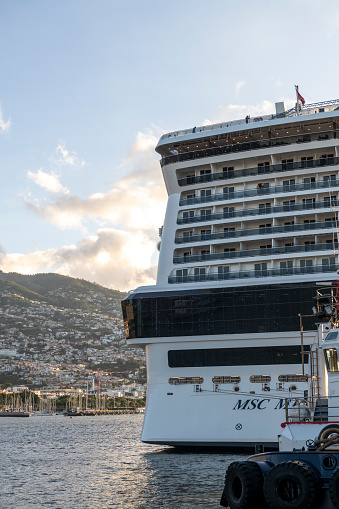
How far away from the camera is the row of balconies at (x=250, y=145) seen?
133 ft

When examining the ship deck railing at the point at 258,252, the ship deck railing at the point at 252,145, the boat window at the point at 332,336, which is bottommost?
the boat window at the point at 332,336

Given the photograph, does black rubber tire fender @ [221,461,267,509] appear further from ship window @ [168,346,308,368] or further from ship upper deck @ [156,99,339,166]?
ship upper deck @ [156,99,339,166]

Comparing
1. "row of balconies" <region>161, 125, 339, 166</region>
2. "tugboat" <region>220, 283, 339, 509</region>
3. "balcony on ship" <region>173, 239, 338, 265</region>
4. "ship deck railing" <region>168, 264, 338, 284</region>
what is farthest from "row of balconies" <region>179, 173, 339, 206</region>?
"tugboat" <region>220, 283, 339, 509</region>

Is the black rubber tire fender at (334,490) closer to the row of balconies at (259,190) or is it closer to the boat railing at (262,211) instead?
the boat railing at (262,211)

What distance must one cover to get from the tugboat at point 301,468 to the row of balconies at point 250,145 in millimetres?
21926

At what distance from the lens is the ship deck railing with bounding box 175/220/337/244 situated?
3794 centimetres

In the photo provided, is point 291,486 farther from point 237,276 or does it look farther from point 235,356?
point 237,276

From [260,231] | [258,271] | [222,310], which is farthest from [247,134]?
[222,310]

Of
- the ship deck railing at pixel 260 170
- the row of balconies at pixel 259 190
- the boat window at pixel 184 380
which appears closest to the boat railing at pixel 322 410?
the boat window at pixel 184 380

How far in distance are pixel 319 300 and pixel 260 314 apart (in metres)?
12.5

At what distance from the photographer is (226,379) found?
36281mm

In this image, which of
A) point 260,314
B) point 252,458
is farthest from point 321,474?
point 260,314

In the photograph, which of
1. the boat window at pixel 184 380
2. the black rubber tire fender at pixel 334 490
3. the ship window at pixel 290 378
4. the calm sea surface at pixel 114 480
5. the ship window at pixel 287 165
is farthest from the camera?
the ship window at pixel 287 165

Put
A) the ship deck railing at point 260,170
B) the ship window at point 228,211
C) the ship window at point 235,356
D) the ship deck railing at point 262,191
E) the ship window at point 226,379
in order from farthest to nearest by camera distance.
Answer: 1. the ship window at point 228,211
2. the ship deck railing at point 260,170
3. the ship deck railing at point 262,191
4. the ship window at point 226,379
5. the ship window at point 235,356
